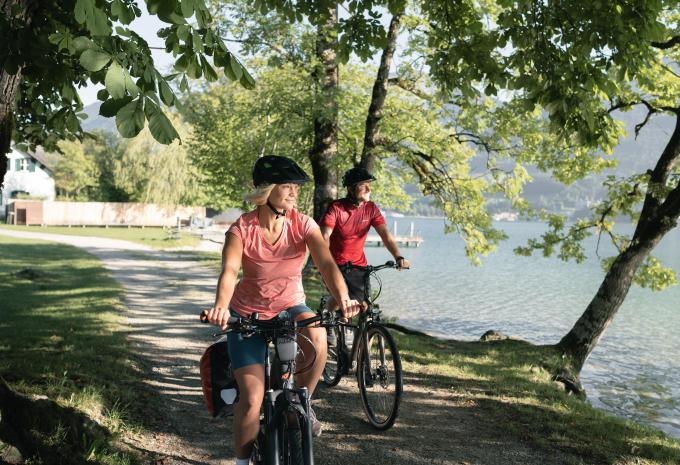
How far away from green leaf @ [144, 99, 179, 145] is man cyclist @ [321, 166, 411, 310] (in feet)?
10.3

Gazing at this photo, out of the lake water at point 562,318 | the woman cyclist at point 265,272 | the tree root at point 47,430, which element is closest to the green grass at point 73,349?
the tree root at point 47,430

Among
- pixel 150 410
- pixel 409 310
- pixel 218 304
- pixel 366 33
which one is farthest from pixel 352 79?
pixel 218 304

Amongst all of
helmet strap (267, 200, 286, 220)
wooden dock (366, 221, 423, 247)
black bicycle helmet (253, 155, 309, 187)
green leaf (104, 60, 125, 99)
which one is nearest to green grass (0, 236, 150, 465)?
helmet strap (267, 200, 286, 220)

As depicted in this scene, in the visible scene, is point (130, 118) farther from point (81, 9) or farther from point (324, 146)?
point (324, 146)

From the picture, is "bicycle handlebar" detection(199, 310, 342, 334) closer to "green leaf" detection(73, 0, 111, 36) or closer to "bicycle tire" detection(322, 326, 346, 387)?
"green leaf" detection(73, 0, 111, 36)

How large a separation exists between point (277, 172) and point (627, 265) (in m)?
8.08

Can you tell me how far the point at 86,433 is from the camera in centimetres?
444

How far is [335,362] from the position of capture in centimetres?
676

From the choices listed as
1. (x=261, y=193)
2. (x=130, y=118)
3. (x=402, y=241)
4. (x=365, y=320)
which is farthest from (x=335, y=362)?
(x=402, y=241)

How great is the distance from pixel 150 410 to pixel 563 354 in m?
6.81

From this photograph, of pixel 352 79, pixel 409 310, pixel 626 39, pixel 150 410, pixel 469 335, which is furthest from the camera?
pixel 409 310

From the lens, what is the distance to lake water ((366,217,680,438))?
12.8 m

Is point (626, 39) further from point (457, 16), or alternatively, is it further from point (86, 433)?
point (86, 433)

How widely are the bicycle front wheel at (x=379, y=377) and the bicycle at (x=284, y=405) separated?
190 centimetres
